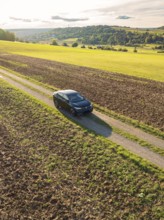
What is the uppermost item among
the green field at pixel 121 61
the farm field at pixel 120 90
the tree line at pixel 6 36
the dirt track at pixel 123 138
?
the tree line at pixel 6 36

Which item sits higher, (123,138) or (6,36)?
(6,36)

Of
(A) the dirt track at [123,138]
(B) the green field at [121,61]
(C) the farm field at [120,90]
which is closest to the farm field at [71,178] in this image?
(A) the dirt track at [123,138]

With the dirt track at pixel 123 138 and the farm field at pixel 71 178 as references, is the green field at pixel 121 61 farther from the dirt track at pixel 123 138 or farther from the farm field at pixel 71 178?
the farm field at pixel 71 178

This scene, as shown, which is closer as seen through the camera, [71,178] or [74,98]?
[71,178]

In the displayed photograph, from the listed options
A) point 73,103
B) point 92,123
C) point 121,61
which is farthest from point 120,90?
point 121,61

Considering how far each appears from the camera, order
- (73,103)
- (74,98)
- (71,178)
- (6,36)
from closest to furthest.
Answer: (71,178)
(73,103)
(74,98)
(6,36)

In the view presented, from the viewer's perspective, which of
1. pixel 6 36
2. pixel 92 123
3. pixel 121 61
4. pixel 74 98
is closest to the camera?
pixel 92 123

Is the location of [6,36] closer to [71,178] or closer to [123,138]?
[123,138]
